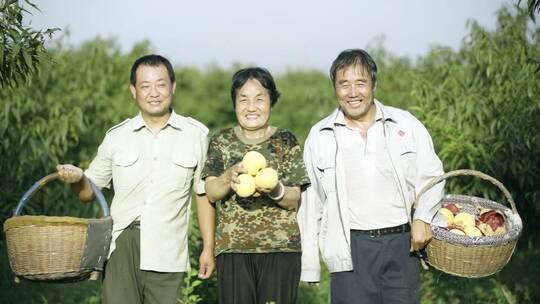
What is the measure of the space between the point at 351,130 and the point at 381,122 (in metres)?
0.16

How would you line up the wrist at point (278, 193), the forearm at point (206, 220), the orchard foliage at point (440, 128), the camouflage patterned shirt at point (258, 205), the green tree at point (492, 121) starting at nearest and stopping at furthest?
the wrist at point (278, 193), the camouflage patterned shirt at point (258, 205), the forearm at point (206, 220), the green tree at point (492, 121), the orchard foliage at point (440, 128)

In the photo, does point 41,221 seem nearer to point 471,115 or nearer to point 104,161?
point 104,161

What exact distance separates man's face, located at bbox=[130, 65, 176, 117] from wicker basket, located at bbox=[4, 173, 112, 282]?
25.0 inches

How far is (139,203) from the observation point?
4.05 metres

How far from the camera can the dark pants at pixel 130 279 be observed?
13.3ft

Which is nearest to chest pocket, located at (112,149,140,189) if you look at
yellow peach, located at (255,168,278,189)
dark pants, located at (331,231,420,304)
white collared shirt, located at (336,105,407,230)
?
yellow peach, located at (255,168,278,189)

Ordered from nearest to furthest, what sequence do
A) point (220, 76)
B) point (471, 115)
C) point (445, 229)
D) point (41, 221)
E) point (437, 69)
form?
point (41, 221), point (445, 229), point (471, 115), point (437, 69), point (220, 76)

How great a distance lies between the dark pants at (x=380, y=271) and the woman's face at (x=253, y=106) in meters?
0.73

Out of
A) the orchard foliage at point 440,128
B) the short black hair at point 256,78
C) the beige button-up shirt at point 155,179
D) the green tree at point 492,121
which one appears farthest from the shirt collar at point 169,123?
the green tree at point 492,121

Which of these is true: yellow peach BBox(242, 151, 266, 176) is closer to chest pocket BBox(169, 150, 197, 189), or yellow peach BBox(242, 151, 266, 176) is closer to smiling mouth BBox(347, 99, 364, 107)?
chest pocket BBox(169, 150, 197, 189)

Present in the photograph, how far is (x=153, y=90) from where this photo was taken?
407cm

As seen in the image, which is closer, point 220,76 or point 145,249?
point 145,249

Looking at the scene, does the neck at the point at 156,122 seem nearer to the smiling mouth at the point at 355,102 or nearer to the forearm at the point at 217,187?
the forearm at the point at 217,187

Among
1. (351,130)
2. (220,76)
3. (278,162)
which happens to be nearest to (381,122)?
(351,130)
